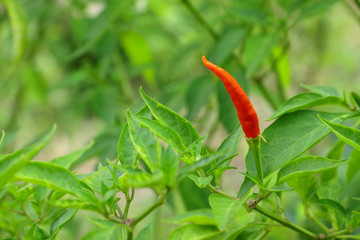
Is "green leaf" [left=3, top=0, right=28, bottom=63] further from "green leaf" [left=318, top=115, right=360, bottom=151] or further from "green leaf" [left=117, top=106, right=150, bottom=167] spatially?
"green leaf" [left=318, top=115, right=360, bottom=151]

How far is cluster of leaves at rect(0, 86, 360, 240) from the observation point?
0.34 m

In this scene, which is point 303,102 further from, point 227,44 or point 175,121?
point 227,44

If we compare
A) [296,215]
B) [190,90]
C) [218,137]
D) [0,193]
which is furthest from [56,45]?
[218,137]

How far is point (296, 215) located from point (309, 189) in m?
0.40

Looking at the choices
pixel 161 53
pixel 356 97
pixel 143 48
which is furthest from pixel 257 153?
pixel 161 53

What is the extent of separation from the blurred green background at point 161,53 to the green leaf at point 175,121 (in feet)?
0.77

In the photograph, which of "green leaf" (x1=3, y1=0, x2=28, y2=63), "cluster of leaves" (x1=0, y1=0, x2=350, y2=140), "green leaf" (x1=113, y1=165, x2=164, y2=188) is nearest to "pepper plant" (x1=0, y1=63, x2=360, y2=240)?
"green leaf" (x1=113, y1=165, x2=164, y2=188)

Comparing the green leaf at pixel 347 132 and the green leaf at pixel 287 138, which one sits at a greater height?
the green leaf at pixel 287 138

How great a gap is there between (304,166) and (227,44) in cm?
42

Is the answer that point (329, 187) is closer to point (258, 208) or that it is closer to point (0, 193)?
point (258, 208)

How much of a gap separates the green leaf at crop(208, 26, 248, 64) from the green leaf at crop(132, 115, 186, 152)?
0.39 metres

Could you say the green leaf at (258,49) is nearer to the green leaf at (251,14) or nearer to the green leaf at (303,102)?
the green leaf at (251,14)

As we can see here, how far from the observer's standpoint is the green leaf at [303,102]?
1.40ft

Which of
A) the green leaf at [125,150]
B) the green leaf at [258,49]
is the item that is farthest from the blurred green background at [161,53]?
the green leaf at [125,150]
